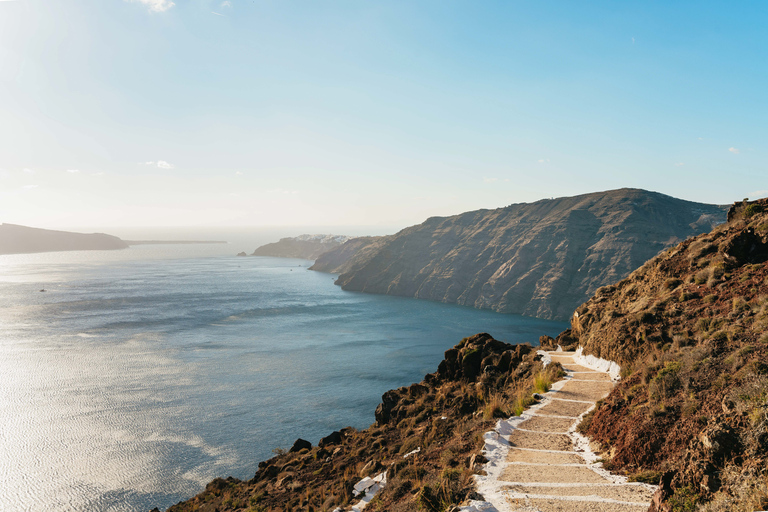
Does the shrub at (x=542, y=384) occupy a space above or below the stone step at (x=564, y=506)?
below

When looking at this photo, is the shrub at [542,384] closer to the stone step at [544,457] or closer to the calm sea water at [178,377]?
the stone step at [544,457]

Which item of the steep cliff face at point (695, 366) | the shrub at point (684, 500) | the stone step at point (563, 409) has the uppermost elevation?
the steep cliff face at point (695, 366)

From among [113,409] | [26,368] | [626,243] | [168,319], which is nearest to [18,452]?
[113,409]

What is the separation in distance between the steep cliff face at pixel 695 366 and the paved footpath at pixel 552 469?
0.59 m

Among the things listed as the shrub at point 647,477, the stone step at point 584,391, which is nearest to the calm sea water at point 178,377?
the stone step at point 584,391

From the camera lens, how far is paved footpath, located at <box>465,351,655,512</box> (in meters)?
6.31

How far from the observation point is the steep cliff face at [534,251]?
368 feet

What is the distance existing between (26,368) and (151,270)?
136784 mm

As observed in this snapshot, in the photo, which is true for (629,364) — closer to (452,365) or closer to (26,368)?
(452,365)

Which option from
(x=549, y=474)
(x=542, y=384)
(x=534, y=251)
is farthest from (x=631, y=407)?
(x=534, y=251)

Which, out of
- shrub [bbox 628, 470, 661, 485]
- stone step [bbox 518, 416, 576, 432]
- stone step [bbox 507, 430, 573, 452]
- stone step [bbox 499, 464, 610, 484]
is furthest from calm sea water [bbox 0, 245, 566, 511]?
shrub [bbox 628, 470, 661, 485]

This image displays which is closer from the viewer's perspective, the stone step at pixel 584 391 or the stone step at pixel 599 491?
the stone step at pixel 599 491

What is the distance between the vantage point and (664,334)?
469 inches

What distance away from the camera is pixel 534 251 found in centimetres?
12781
